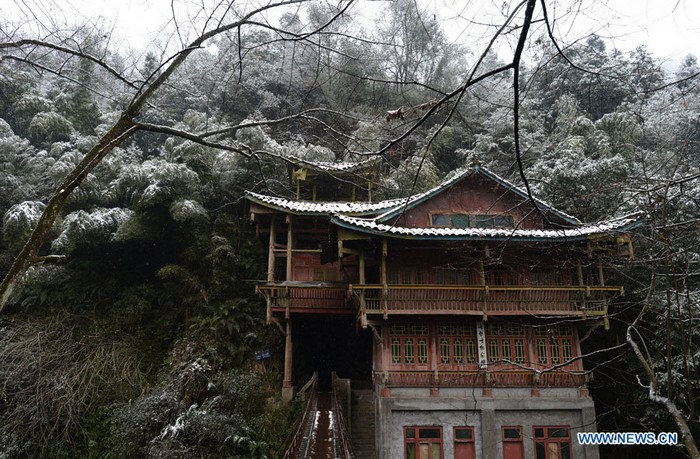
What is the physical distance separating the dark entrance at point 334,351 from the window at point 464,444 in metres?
5.94

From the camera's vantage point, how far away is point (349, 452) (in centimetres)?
634

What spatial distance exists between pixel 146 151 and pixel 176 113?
8.76 ft

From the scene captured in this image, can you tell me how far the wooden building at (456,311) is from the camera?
12.7 m

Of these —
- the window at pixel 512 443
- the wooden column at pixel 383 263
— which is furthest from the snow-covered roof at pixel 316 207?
the window at pixel 512 443

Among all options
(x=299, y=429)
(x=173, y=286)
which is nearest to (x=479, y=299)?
(x=299, y=429)

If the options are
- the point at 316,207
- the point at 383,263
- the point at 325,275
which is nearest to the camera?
the point at 383,263

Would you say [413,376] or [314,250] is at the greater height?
[314,250]

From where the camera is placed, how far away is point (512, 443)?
42.0 feet

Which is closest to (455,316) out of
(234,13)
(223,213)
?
(223,213)

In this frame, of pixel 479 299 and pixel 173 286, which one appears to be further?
pixel 173 286

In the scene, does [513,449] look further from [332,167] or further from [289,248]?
[332,167]

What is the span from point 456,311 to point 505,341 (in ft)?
6.87

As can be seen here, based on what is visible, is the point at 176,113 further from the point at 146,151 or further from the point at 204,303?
the point at 204,303

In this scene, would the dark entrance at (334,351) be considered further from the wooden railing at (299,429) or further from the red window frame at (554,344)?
the red window frame at (554,344)
